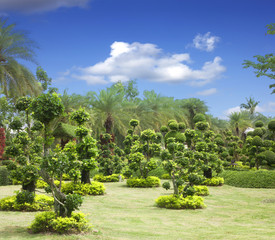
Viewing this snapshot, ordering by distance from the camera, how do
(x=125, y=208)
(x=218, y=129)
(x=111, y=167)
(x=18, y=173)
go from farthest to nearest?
1. (x=218, y=129)
2. (x=111, y=167)
3. (x=125, y=208)
4. (x=18, y=173)

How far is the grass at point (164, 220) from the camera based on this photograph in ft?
19.7

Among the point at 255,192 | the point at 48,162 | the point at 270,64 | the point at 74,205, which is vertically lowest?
the point at 255,192

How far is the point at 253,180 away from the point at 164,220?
30.7ft

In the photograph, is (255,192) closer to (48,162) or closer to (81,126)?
→ (81,126)

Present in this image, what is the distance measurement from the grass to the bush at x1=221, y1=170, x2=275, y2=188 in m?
3.70

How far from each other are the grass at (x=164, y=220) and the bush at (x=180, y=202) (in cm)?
29

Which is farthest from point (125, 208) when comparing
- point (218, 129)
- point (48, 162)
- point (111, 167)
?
point (218, 129)

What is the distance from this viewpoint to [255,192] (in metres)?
13.7

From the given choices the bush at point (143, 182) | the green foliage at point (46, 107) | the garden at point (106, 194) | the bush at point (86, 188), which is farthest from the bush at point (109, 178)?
the green foliage at point (46, 107)

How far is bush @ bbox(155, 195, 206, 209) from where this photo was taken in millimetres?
9477

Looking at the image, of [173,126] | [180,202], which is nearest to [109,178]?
[173,126]

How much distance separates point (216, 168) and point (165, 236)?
10.1 metres

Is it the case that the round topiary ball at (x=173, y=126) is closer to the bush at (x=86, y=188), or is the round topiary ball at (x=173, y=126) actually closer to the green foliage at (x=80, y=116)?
the bush at (x=86, y=188)

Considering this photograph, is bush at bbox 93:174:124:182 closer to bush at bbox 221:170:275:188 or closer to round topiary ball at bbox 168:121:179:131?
bush at bbox 221:170:275:188
